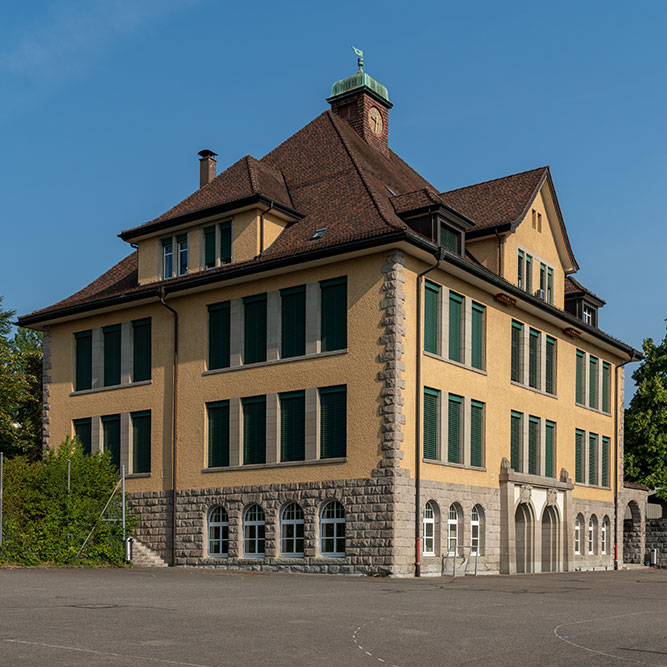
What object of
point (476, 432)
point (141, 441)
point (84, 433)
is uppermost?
point (476, 432)

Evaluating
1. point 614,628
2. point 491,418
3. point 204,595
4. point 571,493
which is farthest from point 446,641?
point 571,493

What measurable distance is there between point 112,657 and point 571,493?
101 ft

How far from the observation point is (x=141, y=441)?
1377 inches

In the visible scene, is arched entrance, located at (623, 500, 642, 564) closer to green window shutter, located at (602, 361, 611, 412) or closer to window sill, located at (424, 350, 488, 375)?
green window shutter, located at (602, 361, 611, 412)

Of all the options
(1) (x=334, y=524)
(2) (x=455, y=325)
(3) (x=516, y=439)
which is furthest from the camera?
(3) (x=516, y=439)

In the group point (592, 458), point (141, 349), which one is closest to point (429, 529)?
point (141, 349)

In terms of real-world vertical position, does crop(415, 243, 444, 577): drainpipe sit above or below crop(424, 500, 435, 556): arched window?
above

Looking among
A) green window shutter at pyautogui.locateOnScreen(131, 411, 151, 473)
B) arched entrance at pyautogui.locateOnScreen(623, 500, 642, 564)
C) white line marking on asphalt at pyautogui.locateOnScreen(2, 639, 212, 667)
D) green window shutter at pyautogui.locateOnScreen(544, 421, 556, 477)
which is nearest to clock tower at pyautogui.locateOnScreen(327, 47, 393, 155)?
green window shutter at pyautogui.locateOnScreen(544, 421, 556, 477)

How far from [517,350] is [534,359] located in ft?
5.57

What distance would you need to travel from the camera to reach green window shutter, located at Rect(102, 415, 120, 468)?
35.6 metres

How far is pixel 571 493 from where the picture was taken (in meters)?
38.3

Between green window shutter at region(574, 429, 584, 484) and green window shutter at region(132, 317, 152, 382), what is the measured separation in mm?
17087

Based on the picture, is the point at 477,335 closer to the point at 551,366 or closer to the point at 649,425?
the point at 551,366

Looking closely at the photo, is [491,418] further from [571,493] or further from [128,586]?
[128,586]
